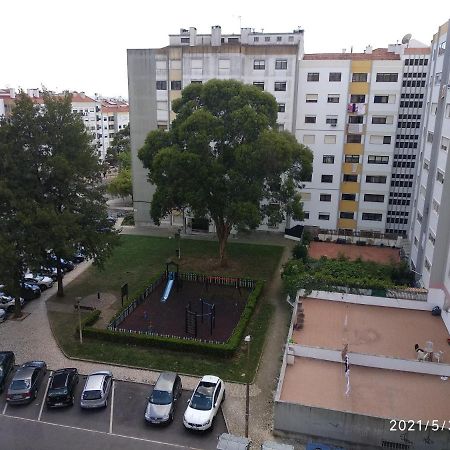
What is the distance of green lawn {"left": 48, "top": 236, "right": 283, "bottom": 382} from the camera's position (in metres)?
25.1

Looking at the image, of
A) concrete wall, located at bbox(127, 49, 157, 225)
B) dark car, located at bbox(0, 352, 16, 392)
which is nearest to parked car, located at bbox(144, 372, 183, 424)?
dark car, located at bbox(0, 352, 16, 392)

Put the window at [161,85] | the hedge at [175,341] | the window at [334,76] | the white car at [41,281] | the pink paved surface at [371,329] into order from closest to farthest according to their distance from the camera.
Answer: the pink paved surface at [371,329] < the hedge at [175,341] < the white car at [41,281] < the window at [334,76] < the window at [161,85]

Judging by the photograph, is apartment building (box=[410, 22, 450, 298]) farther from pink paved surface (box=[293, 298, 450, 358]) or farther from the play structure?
the play structure

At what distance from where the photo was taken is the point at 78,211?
3197 centimetres

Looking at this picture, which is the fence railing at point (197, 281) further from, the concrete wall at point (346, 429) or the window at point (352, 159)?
the window at point (352, 159)

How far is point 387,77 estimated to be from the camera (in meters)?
43.6

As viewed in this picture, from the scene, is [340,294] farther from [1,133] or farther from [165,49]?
[165,49]

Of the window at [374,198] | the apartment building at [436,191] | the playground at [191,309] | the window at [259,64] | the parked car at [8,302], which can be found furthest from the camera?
the window at [374,198]

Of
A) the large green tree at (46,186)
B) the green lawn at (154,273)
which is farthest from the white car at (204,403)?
the large green tree at (46,186)

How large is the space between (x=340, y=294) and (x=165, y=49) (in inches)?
1205

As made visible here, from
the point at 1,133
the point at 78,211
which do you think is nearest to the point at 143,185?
the point at 78,211

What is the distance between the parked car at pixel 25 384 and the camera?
2172 cm

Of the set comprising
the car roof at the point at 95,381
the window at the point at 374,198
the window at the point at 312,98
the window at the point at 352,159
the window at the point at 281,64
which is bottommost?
the car roof at the point at 95,381

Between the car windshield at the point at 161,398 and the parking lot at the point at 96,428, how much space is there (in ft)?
2.93
